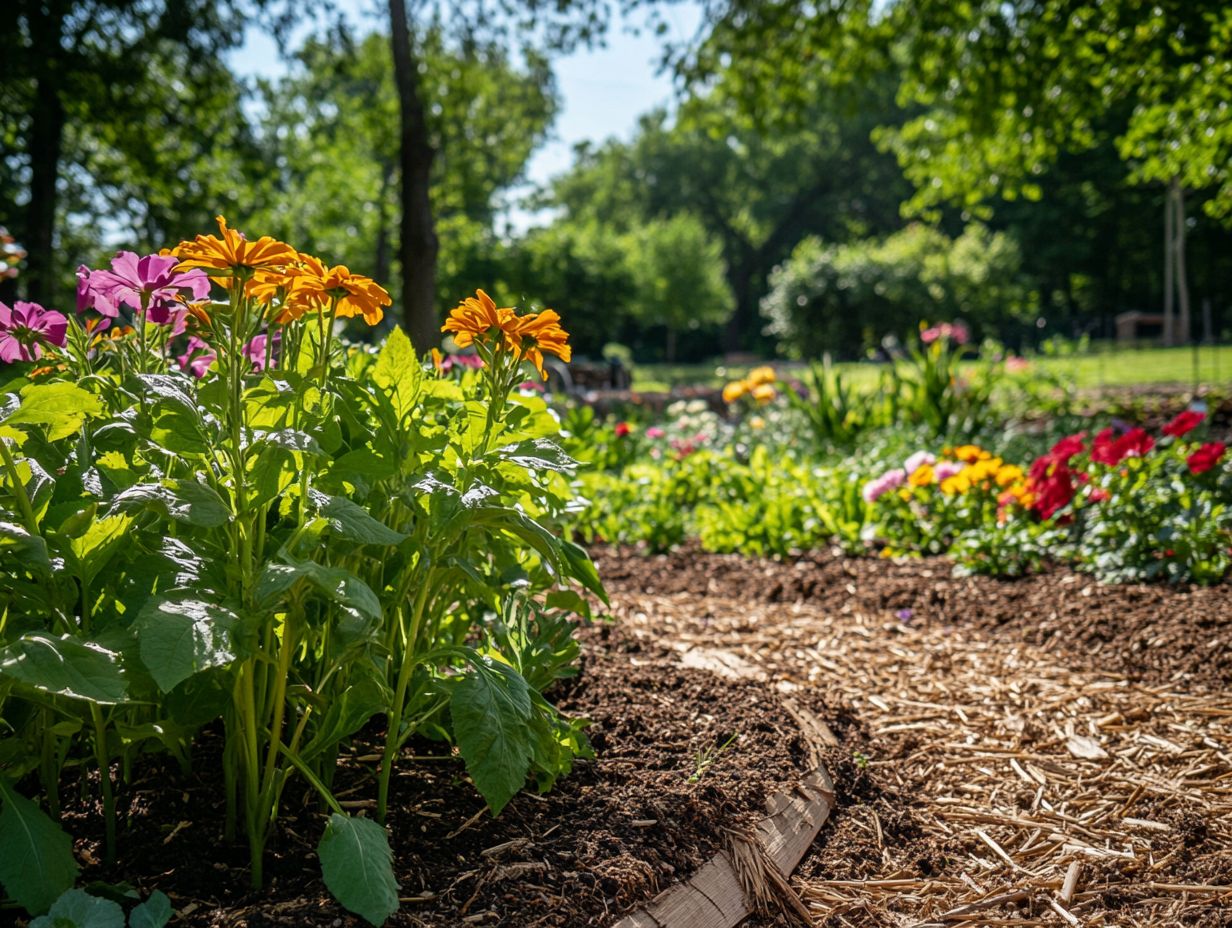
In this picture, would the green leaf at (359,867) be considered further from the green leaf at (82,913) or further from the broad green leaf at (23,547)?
the broad green leaf at (23,547)

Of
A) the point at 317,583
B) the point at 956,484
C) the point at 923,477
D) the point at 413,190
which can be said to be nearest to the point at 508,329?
the point at 317,583

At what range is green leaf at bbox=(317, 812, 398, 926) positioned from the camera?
1.16 metres

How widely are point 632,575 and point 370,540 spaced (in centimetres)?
304

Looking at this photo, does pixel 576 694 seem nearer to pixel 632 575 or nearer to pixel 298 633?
pixel 298 633

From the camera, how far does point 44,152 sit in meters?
11.3

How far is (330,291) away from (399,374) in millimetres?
239

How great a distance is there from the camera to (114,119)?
12273 millimetres

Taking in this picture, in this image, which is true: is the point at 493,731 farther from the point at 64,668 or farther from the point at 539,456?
the point at 64,668

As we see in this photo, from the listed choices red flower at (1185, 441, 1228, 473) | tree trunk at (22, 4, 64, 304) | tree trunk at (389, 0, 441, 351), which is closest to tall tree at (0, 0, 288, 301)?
tree trunk at (22, 4, 64, 304)

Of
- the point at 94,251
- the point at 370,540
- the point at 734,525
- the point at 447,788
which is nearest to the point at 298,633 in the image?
the point at 370,540

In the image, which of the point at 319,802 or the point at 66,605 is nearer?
the point at 66,605

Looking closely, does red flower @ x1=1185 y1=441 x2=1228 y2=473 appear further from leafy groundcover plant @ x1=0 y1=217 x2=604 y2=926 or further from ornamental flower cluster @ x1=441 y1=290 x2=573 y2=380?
ornamental flower cluster @ x1=441 y1=290 x2=573 y2=380

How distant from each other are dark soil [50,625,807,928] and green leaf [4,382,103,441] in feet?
2.20

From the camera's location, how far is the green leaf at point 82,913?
1.09 metres
